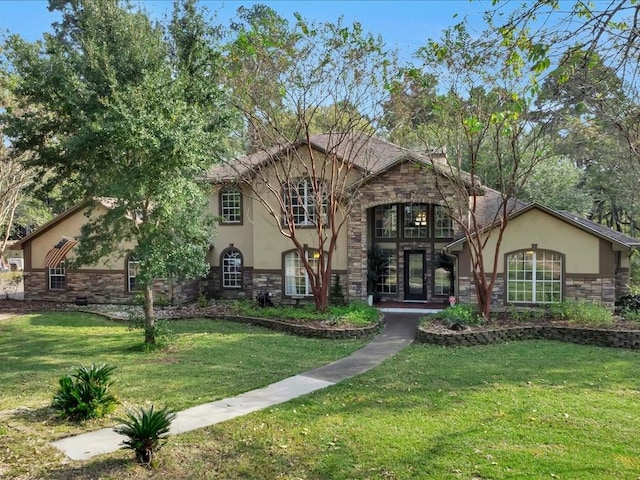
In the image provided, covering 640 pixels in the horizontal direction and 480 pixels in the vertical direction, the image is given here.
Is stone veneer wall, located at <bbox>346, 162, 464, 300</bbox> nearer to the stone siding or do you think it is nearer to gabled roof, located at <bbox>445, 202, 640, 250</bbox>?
gabled roof, located at <bbox>445, 202, 640, 250</bbox>

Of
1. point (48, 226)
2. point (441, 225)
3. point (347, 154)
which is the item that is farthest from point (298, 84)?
point (48, 226)

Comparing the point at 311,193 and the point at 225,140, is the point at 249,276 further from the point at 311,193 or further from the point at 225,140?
the point at 225,140

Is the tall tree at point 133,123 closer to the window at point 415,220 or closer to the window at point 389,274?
the window at point 389,274

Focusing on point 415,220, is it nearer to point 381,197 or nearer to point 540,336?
point 381,197

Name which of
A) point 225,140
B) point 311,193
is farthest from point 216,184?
point 225,140

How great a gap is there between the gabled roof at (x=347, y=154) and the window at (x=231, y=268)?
12.5 ft

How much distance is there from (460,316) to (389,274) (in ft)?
21.9

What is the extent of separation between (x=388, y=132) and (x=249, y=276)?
9.47 m

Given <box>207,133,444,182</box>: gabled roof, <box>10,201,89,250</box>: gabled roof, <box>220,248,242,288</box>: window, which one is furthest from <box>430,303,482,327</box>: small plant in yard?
<box>10,201,89,250</box>: gabled roof

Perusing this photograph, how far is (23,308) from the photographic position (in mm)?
21625

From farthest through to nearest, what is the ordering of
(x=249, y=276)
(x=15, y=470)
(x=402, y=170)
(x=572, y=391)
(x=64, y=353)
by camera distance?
(x=249, y=276) < (x=402, y=170) < (x=64, y=353) < (x=572, y=391) < (x=15, y=470)

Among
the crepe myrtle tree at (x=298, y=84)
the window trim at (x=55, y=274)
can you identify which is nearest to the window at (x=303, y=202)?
the crepe myrtle tree at (x=298, y=84)

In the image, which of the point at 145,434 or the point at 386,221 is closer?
the point at 145,434

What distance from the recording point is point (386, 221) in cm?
2270
